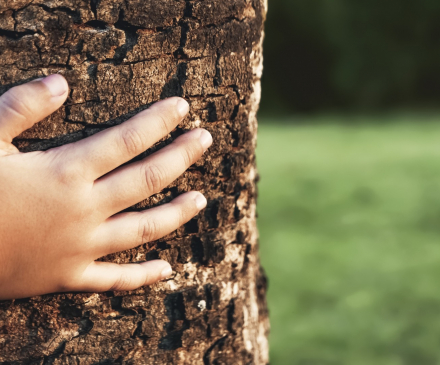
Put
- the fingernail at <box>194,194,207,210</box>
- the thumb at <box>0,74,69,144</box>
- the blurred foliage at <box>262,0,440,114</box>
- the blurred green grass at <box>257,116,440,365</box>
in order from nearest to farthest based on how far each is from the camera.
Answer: the thumb at <box>0,74,69,144</box>, the fingernail at <box>194,194,207,210</box>, the blurred green grass at <box>257,116,440,365</box>, the blurred foliage at <box>262,0,440,114</box>

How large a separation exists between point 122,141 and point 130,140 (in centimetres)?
Result: 1

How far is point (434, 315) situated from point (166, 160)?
5.83ft

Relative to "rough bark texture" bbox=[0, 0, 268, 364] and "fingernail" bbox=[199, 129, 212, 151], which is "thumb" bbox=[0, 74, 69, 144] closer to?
"rough bark texture" bbox=[0, 0, 268, 364]

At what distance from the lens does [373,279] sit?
2467 mm

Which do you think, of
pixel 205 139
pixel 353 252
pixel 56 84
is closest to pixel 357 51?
pixel 353 252

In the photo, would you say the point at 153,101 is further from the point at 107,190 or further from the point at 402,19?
the point at 402,19

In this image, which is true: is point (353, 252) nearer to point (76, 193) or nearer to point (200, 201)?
point (200, 201)

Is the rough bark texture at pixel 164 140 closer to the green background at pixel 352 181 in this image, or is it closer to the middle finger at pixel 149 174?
the middle finger at pixel 149 174

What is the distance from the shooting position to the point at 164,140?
2.52 ft

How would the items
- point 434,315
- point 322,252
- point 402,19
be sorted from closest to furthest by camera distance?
1. point 434,315
2. point 322,252
3. point 402,19

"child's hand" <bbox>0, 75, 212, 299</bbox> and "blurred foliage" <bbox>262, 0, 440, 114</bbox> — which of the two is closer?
"child's hand" <bbox>0, 75, 212, 299</bbox>

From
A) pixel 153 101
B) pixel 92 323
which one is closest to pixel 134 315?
pixel 92 323

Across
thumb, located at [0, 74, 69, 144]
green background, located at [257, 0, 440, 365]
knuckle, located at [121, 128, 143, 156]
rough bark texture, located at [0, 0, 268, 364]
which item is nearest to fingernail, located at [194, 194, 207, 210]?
rough bark texture, located at [0, 0, 268, 364]

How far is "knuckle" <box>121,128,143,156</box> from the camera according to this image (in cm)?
71
